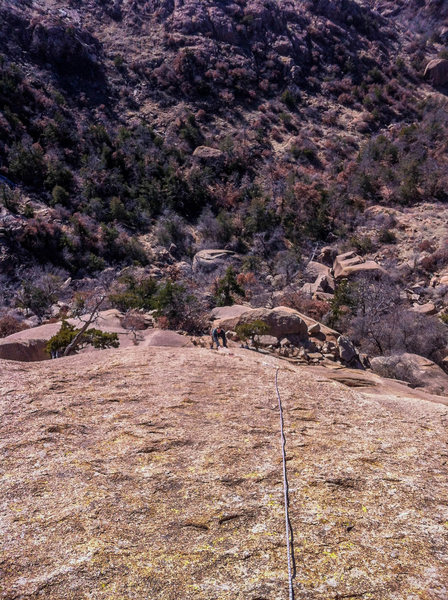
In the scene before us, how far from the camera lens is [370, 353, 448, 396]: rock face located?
11032 millimetres

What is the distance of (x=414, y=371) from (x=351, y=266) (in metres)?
13.0

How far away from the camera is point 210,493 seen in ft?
11.6

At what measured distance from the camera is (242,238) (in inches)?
1209

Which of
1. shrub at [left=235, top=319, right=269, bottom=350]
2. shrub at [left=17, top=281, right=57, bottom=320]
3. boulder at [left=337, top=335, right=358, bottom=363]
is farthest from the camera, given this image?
shrub at [left=17, top=281, right=57, bottom=320]

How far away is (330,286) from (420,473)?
781 inches

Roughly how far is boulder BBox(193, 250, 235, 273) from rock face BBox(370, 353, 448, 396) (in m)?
15.9

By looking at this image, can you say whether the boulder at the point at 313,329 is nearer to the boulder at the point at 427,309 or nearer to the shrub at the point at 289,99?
Answer: the boulder at the point at 427,309

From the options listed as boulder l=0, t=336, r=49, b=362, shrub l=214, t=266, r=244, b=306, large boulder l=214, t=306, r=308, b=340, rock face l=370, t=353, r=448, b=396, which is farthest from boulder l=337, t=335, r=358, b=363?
boulder l=0, t=336, r=49, b=362

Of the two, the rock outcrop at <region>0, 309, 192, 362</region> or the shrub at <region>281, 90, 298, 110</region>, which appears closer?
the rock outcrop at <region>0, 309, 192, 362</region>

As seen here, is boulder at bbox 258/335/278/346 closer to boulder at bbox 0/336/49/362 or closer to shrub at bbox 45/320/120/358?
shrub at bbox 45/320/120/358

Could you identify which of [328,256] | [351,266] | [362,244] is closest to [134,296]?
[351,266]

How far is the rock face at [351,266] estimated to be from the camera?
22481mm

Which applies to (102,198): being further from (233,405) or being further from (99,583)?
(99,583)

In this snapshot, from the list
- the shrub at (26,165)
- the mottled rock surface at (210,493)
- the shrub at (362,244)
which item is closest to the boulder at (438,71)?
the shrub at (362,244)
